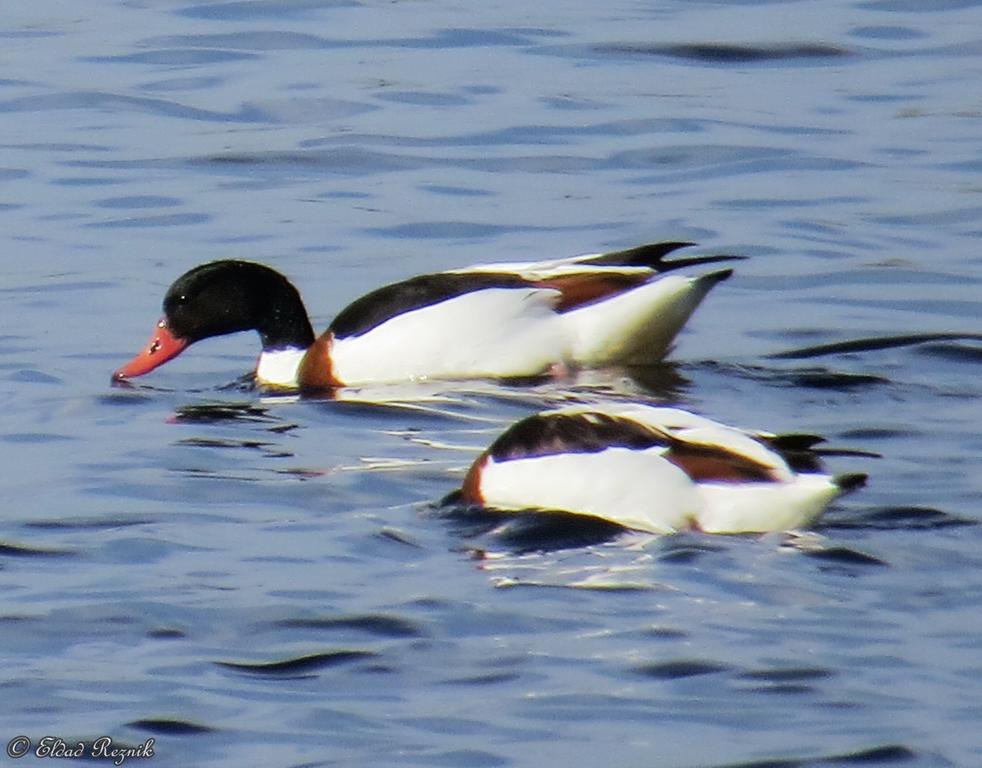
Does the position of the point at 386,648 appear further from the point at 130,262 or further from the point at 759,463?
the point at 130,262

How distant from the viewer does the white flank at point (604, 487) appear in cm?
823

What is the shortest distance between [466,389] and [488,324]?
0.38 metres

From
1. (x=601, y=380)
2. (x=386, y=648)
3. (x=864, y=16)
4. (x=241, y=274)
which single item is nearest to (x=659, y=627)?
(x=386, y=648)

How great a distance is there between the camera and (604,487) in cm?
834

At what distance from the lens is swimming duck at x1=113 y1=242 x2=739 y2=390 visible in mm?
11320

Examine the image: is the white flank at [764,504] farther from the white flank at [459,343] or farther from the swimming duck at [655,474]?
the white flank at [459,343]

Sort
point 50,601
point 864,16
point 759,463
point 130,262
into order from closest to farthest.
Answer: point 50,601 → point 759,463 → point 130,262 → point 864,16

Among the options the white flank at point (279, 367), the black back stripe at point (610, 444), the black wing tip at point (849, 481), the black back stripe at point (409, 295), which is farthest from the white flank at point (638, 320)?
the black wing tip at point (849, 481)

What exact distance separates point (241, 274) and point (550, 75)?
5398 mm

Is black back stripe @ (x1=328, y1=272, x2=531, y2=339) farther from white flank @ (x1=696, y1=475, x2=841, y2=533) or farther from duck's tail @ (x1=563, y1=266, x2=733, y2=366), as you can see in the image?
white flank @ (x1=696, y1=475, x2=841, y2=533)

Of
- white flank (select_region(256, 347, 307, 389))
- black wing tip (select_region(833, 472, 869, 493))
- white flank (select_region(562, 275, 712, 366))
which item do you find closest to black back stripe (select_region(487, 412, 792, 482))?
black wing tip (select_region(833, 472, 869, 493))

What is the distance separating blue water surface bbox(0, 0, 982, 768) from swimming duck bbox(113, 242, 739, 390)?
0.19 meters

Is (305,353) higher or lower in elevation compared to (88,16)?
lower

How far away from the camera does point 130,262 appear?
1305 centimetres
